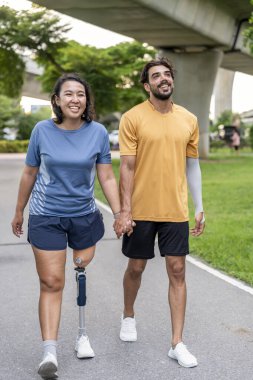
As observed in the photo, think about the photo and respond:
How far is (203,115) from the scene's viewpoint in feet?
99.0

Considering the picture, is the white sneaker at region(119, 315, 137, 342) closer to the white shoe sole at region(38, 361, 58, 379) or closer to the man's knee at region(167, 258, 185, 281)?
the man's knee at region(167, 258, 185, 281)

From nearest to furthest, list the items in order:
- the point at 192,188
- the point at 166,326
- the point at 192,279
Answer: the point at 192,188, the point at 166,326, the point at 192,279

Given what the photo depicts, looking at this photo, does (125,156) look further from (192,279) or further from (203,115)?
(203,115)

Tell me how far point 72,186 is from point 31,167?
30 centimetres

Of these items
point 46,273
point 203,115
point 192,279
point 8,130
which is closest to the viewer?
point 46,273

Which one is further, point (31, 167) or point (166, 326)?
point (166, 326)

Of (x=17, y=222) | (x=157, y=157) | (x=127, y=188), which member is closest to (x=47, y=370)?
(x=17, y=222)

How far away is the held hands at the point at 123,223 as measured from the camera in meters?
4.75

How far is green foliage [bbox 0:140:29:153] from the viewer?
4583 cm

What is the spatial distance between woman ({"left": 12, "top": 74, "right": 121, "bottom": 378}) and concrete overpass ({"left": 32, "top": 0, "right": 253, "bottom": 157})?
46.2 ft

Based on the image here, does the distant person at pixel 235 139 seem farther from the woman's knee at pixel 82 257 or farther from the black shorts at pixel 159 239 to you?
the woman's knee at pixel 82 257

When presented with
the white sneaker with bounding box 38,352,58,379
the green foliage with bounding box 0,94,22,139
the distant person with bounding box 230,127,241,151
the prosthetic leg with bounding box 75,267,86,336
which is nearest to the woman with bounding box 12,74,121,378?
the white sneaker with bounding box 38,352,58,379

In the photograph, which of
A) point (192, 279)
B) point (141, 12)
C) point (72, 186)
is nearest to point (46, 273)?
point (72, 186)

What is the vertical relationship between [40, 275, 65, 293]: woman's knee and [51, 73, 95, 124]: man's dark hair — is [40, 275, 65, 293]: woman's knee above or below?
below
